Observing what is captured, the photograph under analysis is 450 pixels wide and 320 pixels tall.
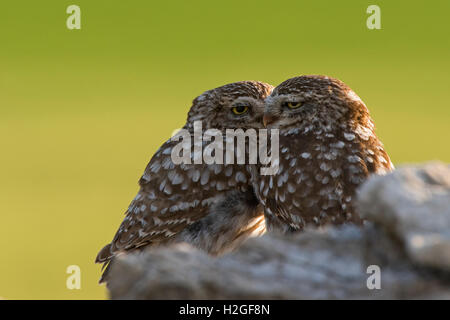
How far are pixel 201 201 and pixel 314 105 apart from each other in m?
1.24

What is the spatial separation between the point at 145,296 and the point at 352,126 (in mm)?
2941

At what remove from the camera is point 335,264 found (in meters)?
2.72

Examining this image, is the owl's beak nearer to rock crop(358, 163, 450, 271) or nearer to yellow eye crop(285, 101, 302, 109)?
yellow eye crop(285, 101, 302, 109)

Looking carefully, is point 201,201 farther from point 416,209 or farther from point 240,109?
point 416,209

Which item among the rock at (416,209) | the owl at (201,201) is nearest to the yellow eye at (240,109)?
the owl at (201,201)

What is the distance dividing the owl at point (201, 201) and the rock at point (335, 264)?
2.77m

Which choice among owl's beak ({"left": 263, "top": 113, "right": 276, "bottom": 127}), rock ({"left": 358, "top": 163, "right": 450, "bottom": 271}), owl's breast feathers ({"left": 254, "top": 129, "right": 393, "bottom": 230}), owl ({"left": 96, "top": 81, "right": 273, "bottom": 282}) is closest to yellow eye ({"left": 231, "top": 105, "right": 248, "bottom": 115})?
owl ({"left": 96, "top": 81, "right": 273, "bottom": 282})

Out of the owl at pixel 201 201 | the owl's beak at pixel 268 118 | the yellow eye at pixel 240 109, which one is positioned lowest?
the owl at pixel 201 201

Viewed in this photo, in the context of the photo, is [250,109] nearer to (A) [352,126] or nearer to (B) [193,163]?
(B) [193,163]

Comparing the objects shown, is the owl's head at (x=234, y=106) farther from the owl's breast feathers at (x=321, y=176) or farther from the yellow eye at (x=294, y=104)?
the owl's breast feathers at (x=321, y=176)

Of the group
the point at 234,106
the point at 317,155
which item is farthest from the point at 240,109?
the point at 317,155

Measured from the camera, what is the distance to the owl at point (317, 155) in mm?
4684
